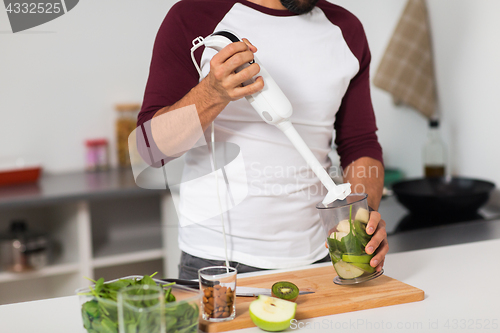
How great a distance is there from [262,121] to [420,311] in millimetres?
436

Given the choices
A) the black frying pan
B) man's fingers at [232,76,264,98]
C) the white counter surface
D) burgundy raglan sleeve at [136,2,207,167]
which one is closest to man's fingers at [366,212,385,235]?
the white counter surface

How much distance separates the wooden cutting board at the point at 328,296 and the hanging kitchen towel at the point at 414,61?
1191 mm

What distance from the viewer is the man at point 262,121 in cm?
88

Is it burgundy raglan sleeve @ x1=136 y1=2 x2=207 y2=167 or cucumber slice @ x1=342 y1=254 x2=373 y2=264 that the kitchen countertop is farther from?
cucumber slice @ x1=342 y1=254 x2=373 y2=264

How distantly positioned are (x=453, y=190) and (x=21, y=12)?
60.0 inches

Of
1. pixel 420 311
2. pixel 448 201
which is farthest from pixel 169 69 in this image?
pixel 448 201

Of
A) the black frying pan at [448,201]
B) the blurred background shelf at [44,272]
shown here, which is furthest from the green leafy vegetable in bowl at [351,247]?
the blurred background shelf at [44,272]

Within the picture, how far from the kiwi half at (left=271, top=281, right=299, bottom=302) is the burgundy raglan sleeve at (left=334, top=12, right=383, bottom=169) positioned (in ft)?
1.40

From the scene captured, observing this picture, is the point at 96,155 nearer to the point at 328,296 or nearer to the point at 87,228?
the point at 87,228

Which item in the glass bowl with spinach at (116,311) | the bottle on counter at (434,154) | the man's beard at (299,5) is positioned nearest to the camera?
the glass bowl with spinach at (116,311)

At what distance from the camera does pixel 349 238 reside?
28.5 inches

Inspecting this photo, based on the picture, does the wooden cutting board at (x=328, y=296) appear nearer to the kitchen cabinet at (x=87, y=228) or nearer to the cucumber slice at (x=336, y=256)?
the cucumber slice at (x=336, y=256)

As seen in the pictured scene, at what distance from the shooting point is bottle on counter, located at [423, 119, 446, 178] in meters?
1.74

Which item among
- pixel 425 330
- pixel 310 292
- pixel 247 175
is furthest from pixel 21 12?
pixel 425 330
